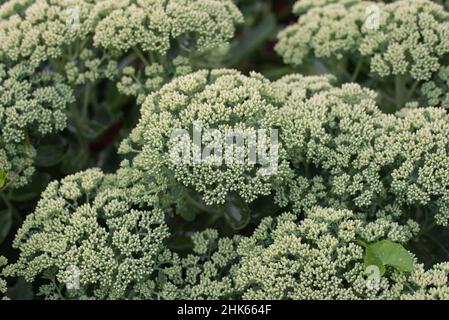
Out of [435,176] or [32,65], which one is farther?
[32,65]

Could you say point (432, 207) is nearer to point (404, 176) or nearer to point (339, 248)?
point (404, 176)

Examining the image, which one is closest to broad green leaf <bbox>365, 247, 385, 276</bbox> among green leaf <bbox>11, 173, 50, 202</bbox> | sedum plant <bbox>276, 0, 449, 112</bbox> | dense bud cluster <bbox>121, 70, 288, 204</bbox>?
dense bud cluster <bbox>121, 70, 288, 204</bbox>

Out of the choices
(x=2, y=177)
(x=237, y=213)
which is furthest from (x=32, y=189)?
(x=237, y=213)

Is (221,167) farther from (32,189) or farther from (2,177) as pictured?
(32,189)

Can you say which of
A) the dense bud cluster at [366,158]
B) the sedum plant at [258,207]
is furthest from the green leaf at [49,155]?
the dense bud cluster at [366,158]

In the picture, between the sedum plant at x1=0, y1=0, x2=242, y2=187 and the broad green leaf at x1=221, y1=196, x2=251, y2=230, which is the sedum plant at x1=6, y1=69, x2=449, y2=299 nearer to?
the broad green leaf at x1=221, y1=196, x2=251, y2=230

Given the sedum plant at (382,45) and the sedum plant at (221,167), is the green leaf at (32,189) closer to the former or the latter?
the sedum plant at (221,167)

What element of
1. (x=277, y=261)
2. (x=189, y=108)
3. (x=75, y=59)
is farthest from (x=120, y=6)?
(x=277, y=261)
